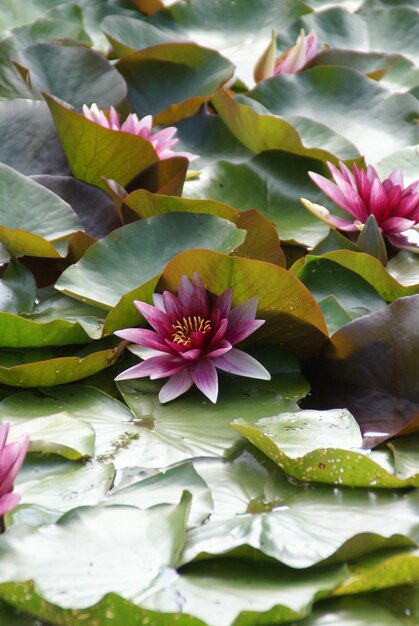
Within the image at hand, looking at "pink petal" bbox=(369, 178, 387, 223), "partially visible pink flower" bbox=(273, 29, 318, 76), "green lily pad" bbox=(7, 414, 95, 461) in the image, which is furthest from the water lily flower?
"green lily pad" bbox=(7, 414, 95, 461)

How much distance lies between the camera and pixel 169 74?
2195mm

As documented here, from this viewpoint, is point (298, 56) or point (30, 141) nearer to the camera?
point (30, 141)

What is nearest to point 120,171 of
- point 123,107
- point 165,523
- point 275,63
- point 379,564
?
point 123,107

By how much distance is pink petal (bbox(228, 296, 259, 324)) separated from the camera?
1361mm

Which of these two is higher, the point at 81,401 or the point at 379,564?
the point at 379,564

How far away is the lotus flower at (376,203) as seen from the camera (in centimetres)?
159

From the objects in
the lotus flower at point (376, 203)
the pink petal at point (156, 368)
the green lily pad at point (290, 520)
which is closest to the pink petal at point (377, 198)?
the lotus flower at point (376, 203)

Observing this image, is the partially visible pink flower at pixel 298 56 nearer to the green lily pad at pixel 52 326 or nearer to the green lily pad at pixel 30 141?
the green lily pad at pixel 30 141

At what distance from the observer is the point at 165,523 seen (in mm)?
1056

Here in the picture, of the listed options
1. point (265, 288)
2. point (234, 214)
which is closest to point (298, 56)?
point (234, 214)

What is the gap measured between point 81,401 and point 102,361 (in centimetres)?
7

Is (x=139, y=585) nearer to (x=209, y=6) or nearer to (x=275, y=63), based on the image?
(x=275, y=63)

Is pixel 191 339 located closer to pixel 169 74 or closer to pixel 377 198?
pixel 377 198

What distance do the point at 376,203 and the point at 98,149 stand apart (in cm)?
57
